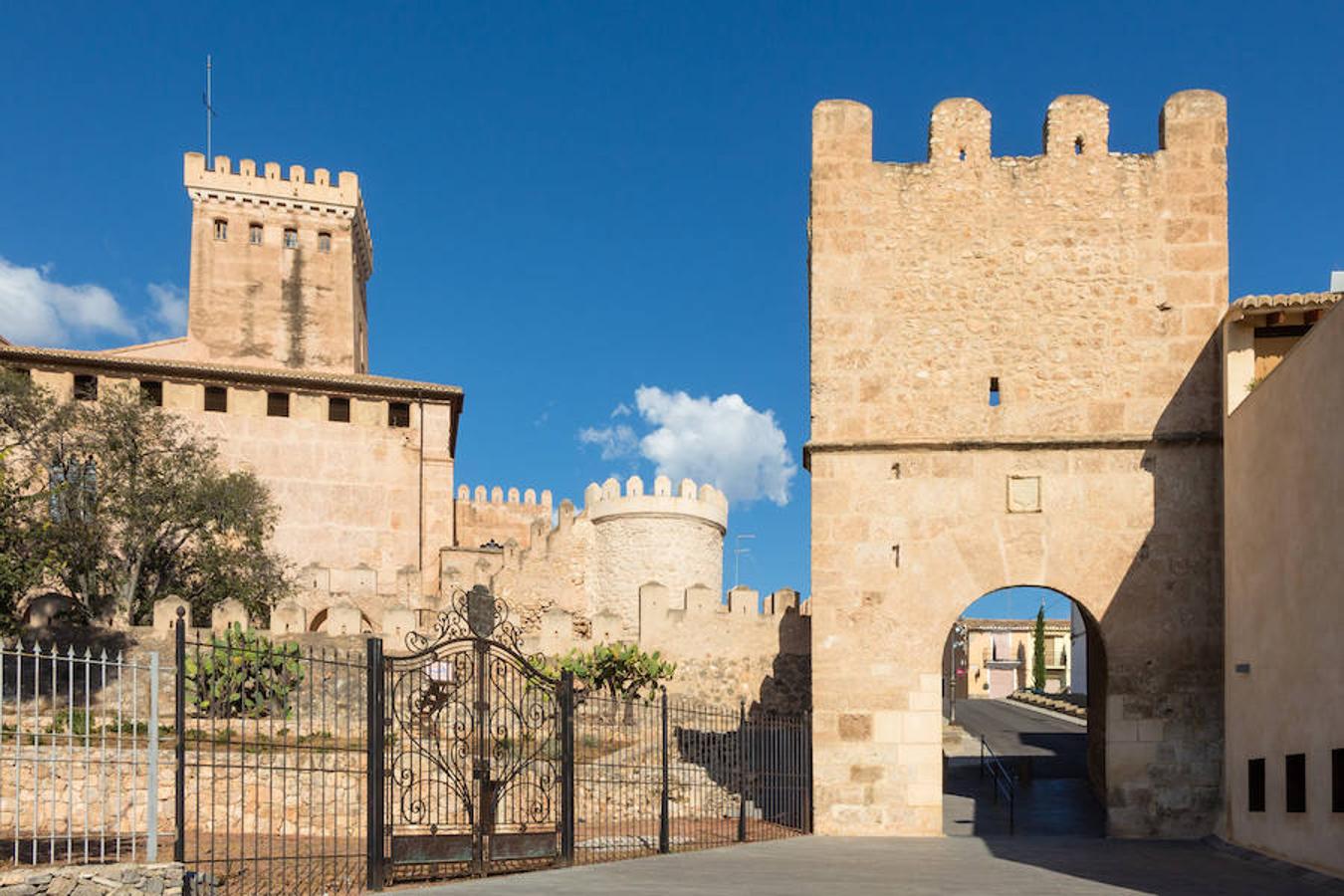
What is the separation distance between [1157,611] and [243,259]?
35991 millimetres

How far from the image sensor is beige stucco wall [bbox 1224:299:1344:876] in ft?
35.2

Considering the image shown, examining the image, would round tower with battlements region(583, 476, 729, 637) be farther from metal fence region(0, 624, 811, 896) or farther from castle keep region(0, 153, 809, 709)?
metal fence region(0, 624, 811, 896)

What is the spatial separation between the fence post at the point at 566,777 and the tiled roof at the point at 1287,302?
30.5 ft

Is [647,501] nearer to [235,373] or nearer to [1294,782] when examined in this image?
[235,373]

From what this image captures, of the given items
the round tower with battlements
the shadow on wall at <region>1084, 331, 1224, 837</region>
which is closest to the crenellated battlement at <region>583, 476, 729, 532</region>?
the round tower with battlements

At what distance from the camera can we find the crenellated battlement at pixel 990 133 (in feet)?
50.9

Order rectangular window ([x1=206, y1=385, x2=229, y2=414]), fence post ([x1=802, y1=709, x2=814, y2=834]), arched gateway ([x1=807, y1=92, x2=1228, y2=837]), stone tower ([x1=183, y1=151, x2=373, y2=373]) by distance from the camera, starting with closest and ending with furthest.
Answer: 1. arched gateway ([x1=807, y1=92, x2=1228, y2=837])
2. fence post ([x1=802, y1=709, x2=814, y2=834])
3. rectangular window ([x1=206, y1=385, x2=229, y2=414])
4. stone tower ([x1=183, y1=151, x2=373, y2=373])

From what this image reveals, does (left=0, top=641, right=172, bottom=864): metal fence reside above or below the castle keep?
below

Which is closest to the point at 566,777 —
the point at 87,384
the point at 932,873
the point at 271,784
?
the point at 271,784

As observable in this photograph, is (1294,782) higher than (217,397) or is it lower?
lower

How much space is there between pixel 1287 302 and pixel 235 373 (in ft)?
97.3

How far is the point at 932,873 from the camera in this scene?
36.7 feet

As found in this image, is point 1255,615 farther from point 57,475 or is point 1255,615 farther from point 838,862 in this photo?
point 57,475

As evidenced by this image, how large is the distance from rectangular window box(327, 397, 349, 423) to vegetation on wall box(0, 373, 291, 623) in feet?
22.5
